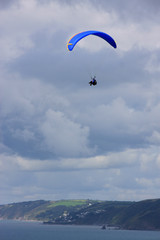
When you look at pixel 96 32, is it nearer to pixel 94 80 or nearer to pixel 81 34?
pixel 81 34

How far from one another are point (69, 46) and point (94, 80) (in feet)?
27.9

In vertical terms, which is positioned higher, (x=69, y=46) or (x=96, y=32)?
(x=96, y=32)

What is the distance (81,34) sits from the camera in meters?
71.9

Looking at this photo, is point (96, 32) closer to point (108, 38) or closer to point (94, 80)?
point (108, 38)

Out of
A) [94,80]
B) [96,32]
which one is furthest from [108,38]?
[94,80]

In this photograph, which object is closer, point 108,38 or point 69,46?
point 69,46

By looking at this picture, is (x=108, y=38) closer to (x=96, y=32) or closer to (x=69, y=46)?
(x=96, y=32)

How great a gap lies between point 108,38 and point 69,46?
34.0 feet

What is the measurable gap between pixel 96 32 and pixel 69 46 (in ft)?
23.3

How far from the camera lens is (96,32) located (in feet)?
238

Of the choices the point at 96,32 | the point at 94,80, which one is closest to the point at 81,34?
the point at 96,32

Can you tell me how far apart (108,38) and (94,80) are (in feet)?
30.0

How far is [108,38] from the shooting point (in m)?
75.4

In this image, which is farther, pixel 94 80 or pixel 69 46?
pixel 94 80
